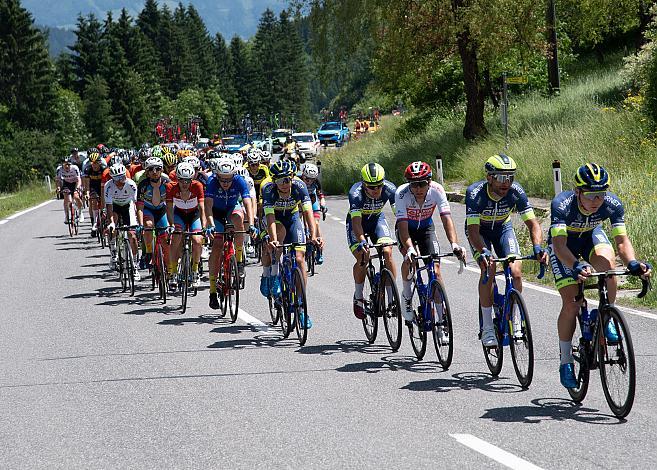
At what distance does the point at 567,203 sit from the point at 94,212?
18838 mm

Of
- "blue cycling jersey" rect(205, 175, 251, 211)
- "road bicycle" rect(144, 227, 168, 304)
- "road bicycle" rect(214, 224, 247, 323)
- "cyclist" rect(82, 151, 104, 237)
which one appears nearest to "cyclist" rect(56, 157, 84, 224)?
"cyclist" rect(82, 151, 104, 237)

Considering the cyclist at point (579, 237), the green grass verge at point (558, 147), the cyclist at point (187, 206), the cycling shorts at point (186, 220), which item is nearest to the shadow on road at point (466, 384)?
the cyclist at point (579, 237)

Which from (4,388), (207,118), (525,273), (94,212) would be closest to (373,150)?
(94,212)

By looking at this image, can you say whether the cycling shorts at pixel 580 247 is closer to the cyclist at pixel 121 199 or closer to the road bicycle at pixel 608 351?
the road bicycle at pixel 608 351

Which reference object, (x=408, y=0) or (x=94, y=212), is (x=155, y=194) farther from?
(x=408, y=0)

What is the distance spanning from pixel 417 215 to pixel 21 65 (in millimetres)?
94738

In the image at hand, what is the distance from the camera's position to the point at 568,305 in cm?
787

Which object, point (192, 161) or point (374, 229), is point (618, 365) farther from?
point (192, 161)

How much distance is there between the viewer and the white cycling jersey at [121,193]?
17.0m

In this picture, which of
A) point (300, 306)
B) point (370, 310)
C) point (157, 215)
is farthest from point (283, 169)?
point (157, 215)

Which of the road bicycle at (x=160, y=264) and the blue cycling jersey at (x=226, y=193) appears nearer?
the blue cycling jersey at (x=226, y=193)

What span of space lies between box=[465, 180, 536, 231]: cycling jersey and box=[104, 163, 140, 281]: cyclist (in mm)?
8525

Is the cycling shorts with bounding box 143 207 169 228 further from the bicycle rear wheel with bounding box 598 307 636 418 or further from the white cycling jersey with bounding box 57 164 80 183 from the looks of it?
the white cycling jersey with bounding box 57 164 80 183

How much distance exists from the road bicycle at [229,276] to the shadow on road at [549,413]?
557cm
